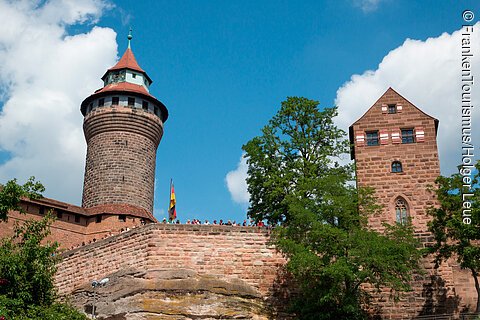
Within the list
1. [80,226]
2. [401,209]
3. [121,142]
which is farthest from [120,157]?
[401,209]

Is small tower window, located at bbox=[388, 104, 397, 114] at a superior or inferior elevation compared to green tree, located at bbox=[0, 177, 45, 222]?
superior

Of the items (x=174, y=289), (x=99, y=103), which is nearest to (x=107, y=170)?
(x=99, y=103)

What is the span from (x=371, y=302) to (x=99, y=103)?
74.5 ft

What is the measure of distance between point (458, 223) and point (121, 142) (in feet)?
72.2

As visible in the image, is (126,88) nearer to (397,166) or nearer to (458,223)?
(397,166)

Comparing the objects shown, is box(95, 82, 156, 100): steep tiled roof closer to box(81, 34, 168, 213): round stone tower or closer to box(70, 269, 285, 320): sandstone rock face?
box(81, 34, 168, 213): round stone tower

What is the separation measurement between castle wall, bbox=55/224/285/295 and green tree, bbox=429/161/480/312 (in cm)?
661

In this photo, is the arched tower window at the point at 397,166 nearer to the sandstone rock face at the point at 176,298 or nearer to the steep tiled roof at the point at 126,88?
the sandstone rock face at the point at 176,298

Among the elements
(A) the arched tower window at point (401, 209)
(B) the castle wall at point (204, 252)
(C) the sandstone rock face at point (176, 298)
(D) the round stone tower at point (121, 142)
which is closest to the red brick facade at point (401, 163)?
(A) the arched tower window at point (401, 209)

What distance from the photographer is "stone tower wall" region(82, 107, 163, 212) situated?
133 feet

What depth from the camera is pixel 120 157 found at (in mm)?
41031

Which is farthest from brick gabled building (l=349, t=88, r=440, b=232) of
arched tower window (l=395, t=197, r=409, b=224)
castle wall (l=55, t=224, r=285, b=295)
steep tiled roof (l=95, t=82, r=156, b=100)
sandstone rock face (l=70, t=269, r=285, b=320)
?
steep tiled roof (l=95, t=82, r=156, b=100)

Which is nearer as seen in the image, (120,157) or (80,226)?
(80,226)

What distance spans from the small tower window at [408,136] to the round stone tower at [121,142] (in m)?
16.6
